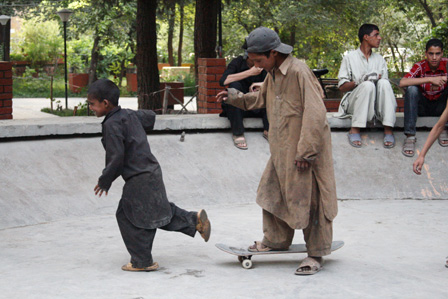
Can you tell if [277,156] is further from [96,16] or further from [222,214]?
[96,16]

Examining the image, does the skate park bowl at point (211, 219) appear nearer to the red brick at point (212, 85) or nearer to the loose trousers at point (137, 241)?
the loose trousers at point (137, 241)

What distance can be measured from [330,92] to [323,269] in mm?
10326

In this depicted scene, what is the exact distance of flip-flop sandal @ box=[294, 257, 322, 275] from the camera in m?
5.02

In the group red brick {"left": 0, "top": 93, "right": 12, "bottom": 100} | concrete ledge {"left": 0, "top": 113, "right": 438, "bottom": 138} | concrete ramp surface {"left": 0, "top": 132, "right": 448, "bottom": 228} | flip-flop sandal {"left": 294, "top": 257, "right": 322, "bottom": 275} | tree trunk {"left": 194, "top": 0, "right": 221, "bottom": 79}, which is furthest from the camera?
tree trunk {"left": 194, "top": 0, "right": 221, "bottom": 79}

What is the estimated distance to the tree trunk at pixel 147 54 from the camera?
1416cm

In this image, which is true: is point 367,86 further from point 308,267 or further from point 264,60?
point 308,267

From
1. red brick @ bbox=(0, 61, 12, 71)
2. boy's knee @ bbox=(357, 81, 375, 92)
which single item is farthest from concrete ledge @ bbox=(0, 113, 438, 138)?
red brick @ bbox=(0, 61, 12, 71)

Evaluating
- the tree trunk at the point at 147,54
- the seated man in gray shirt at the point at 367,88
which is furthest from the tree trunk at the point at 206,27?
the seated man in gray shirt at the point at 367,88

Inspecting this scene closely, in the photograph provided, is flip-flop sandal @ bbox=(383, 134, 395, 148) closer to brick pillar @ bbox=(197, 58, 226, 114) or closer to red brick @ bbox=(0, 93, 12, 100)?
brick pillar @ bbox=(197, 58, 226, 114)

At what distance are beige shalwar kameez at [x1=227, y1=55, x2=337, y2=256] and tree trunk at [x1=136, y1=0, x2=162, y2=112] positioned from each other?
901cm

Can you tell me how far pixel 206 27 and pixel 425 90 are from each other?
7417mm

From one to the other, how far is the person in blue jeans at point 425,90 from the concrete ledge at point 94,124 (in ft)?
0.74

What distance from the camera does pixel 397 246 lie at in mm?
5832

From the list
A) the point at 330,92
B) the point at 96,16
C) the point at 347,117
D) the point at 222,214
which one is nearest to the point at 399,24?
the point at 96,16
